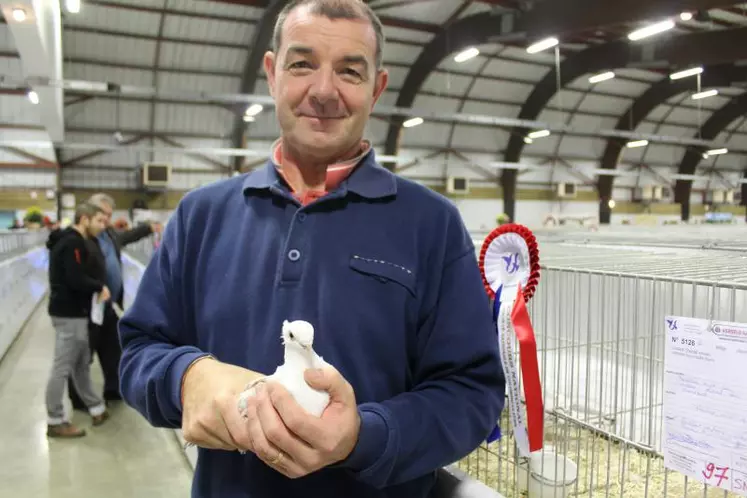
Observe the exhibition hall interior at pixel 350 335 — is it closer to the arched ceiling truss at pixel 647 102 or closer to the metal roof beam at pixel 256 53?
the metal roof beam at pixel 256 53

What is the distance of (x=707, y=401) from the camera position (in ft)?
3.44

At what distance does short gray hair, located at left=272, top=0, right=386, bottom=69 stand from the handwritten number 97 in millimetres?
956

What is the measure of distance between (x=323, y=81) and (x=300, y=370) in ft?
1.45

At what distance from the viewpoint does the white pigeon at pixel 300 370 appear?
2.02ft

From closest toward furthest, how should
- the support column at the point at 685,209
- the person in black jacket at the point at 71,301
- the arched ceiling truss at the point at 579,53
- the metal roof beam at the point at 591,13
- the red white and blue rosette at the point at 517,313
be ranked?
the red white and blue rosette at the point at 517,313
the person in black jacket at the point at 71,301
the metal roof beam at the point at 591,13
the arched ceiling truss at the point at 579,53
the support column at the point at 685,209

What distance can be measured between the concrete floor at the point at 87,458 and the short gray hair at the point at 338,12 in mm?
2856

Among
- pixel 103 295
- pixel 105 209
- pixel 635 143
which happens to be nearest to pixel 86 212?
pixel 105 209

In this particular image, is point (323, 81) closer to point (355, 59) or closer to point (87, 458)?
point (355, 59)

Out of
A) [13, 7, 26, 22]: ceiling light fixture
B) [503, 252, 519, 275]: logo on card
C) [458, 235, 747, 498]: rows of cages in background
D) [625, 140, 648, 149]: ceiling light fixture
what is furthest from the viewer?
[625, 140, 648, 149]: ceiling light fixture

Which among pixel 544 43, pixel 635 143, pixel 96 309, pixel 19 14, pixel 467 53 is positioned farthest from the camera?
pixel 635 143

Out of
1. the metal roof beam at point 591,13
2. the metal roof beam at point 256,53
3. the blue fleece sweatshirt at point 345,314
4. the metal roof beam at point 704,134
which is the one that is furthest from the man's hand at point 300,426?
→ the metal roof beam at point 704,134

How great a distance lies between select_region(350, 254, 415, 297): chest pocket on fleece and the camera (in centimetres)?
82

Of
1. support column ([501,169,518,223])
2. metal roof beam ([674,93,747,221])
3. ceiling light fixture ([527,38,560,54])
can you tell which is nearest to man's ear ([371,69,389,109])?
ceiling light fixture ([527,38,560,54])

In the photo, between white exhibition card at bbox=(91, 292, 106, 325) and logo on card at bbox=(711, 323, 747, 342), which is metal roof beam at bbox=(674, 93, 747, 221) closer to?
white exhibition card at bbox=(91, 292, 106, 325)
